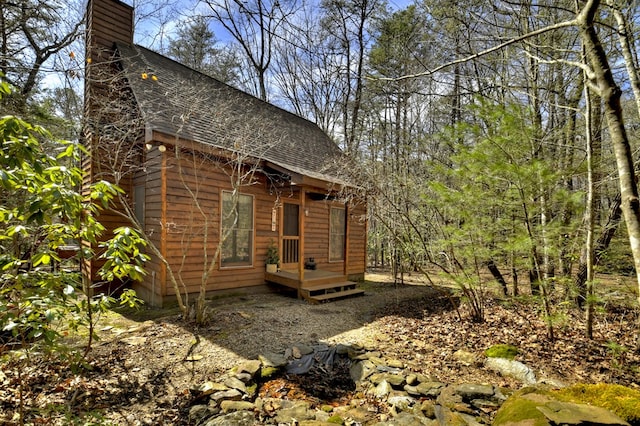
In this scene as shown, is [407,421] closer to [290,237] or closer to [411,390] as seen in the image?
[411,390]

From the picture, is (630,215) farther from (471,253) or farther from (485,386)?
(471,253)

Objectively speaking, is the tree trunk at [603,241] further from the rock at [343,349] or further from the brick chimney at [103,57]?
the brick chimney at [103,57]

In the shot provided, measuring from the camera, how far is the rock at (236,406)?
121 inches

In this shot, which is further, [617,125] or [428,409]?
[428,409]

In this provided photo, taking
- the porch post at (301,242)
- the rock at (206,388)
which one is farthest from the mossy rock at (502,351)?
the porch post at (301,242)

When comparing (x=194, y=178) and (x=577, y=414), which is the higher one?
(x=194, y=178)

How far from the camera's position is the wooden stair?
747cm

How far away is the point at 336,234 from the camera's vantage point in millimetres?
10367

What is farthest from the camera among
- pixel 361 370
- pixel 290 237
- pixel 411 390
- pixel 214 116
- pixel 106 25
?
pixel 290 237

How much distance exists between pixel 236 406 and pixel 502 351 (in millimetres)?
3427

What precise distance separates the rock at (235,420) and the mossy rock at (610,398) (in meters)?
2.68

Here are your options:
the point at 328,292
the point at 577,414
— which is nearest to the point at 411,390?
the point at 577,414

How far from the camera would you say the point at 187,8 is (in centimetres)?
1245

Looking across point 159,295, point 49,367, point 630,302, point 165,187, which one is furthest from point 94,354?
point 630,302
